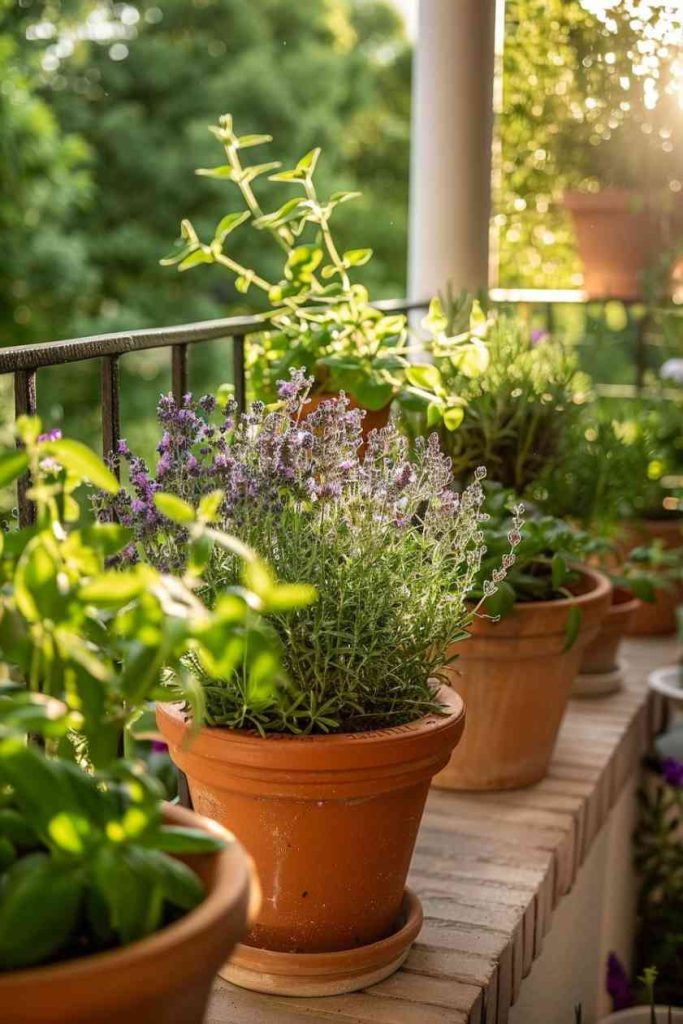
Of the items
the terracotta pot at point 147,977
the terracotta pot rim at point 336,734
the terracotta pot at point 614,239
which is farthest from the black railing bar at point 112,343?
the terracotta pot at point 614,239

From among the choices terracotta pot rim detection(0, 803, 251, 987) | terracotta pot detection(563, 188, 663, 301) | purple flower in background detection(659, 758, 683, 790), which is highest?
terracotta pot detection(563, 188, 663, 301)

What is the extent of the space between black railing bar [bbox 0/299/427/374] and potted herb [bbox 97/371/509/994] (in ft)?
0.57

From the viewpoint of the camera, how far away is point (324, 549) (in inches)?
56.2

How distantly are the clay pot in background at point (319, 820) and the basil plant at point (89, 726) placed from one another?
403mm

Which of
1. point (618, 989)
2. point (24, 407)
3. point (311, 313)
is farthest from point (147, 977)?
point (618, 989)

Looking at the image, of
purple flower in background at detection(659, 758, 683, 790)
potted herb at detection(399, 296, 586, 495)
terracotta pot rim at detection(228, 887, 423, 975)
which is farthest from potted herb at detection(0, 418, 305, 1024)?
purple flower in background at detection(659, 758, 683, 790)

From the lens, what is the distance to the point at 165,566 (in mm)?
1471

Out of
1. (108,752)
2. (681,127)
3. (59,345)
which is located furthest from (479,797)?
(681,127)

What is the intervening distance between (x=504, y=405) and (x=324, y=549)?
3.14ft

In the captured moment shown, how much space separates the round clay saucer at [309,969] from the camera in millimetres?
1478

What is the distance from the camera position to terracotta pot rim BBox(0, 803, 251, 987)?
0.83 meters

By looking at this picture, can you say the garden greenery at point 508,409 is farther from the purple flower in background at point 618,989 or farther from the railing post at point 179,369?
the purple flower in background at point 618,989

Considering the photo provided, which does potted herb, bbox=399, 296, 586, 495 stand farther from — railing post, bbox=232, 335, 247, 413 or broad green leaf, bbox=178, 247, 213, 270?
broad green leaf, bbox=178, 247, 213, 270

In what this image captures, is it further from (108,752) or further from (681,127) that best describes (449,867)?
(681,127)
